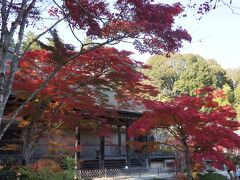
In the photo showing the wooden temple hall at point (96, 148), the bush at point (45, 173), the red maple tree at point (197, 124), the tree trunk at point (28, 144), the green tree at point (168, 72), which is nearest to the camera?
the bush at point (45, 173)

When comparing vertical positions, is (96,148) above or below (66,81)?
below

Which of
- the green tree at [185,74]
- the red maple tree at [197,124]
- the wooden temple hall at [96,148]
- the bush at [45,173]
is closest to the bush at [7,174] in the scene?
the bush at [45,173]

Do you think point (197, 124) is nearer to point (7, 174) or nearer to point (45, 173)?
point (45, 173)

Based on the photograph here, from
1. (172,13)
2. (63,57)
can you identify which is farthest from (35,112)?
(172,13)

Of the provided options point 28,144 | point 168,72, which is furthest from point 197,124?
point 168,72

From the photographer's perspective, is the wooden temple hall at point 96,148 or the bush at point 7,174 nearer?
the bush at point 7,174

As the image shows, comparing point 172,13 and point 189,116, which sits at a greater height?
point 172,13

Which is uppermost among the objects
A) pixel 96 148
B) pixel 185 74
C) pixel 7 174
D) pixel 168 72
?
pixel 168 72

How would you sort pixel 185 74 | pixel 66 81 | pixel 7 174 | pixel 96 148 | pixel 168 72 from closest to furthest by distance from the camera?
pixel 7 174 < pixel 66 81 < pixel 96 148 < pixel 185 74 < pixel 168 72

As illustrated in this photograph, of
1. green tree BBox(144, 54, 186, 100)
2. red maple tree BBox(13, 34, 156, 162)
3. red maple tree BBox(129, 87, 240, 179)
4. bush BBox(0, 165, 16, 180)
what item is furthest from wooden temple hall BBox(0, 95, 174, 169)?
green tree BBox(144, 54, 186, 100)

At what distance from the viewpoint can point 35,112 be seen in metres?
13.4

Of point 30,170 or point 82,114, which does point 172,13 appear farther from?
point 82,114

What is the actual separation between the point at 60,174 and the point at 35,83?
3.73m

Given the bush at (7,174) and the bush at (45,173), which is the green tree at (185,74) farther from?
the bush at (7,174)
